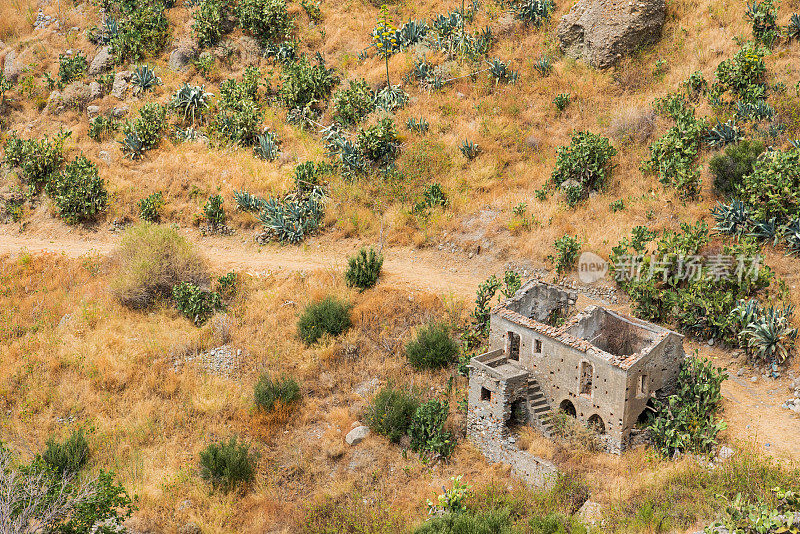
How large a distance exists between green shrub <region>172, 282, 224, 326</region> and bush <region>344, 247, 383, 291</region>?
3.54 m

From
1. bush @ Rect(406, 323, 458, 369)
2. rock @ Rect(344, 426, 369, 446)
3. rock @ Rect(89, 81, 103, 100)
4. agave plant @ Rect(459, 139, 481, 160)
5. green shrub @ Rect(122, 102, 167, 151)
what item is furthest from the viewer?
rock @ Rect(89, 81, 103, 100)

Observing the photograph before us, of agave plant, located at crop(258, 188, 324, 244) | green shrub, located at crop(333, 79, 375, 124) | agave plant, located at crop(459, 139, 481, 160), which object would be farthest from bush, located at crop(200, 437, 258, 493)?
green shrub, located at crop(333, 79, 375, 124)

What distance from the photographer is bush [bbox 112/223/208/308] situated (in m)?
19.7

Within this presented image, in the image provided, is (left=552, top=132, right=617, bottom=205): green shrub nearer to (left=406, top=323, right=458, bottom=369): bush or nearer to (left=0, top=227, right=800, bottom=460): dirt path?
(left=0, top=227, right=800, bottom=460): dirt path

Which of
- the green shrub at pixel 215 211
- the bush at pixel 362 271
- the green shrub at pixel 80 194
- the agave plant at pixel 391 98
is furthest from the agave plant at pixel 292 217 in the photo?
the green shrub at pixel 80 194

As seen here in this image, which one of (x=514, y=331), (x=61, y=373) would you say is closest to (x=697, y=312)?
(x=514, y=331)

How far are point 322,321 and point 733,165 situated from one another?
36.8 feet

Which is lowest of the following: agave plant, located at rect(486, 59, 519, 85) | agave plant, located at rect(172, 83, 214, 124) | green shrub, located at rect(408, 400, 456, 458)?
green shrub, located at rect(408, 400, 456, 458)

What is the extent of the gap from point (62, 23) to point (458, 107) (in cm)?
1808

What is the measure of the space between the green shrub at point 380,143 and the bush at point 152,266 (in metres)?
6.25

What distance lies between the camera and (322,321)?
60.3 ft

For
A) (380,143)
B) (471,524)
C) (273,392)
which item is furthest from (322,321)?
(471,524)

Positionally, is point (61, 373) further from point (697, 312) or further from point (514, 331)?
point (697, 312)

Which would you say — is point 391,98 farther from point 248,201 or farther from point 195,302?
point 195,302
